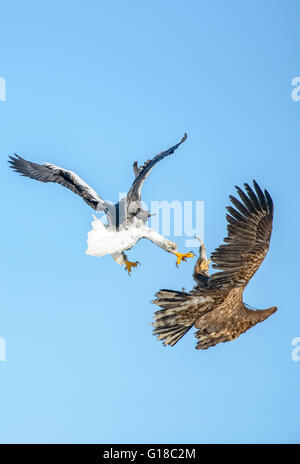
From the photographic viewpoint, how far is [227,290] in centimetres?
1367

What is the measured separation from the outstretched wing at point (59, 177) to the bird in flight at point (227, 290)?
2537 millimetres

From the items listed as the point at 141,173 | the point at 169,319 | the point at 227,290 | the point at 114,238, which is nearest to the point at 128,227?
the point at 114,238

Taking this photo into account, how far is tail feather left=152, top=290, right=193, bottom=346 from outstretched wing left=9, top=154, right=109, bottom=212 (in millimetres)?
2522

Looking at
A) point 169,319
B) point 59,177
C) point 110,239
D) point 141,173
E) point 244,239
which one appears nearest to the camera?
point 244,239

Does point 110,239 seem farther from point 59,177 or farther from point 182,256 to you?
point 59,177

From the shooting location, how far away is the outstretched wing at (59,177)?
16589 millimetres

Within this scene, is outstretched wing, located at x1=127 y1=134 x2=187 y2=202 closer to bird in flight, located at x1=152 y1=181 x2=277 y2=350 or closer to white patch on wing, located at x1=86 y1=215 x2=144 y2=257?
white patch on wing, located at x1=86 y1=215 x2=144 y2=257

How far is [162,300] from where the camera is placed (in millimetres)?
13906

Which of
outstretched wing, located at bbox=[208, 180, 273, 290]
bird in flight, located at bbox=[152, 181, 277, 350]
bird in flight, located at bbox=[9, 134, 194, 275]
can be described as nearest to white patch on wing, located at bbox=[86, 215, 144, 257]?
bird in flight, located at bbox=[9, 134, 194, 275]

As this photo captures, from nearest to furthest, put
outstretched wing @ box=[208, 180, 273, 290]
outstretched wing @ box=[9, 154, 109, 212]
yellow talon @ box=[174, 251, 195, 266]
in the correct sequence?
outstretched wing @ box=[208, 180, 273, 290] → yellow talon @ box=[174, 251, 195, 266] → outstretched wing @ box=[9, 154, 109, 212]

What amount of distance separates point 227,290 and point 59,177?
5.03 metres

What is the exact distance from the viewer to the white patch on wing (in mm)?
15323

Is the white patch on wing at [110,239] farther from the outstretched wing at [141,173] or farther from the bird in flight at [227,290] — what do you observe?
the bird in flight at [227,290]
